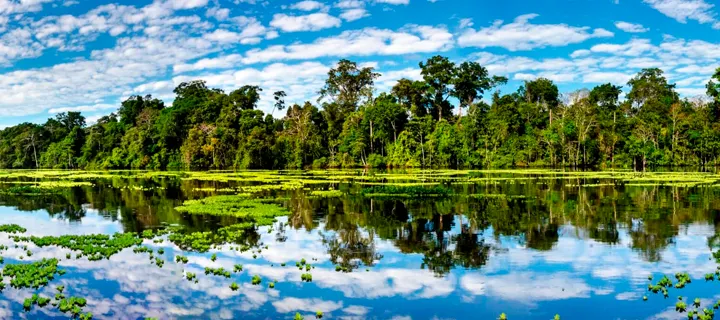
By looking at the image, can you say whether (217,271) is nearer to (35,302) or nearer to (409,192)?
(35,302)

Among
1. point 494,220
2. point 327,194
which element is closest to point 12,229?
point 327,194

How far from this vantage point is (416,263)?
17000 millimetres

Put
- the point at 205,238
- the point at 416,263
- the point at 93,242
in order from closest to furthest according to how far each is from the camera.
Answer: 1. the point at 416,263
2. the point at 93,242
3. the point at 205,238

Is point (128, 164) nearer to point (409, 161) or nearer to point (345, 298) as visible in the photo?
point (409, 161)

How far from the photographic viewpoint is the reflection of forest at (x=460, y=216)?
19469 millimetres

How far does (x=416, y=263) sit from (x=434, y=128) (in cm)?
7787

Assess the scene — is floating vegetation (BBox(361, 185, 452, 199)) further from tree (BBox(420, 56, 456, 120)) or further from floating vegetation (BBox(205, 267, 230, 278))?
tree (BBox(420, 56, 456, 120))

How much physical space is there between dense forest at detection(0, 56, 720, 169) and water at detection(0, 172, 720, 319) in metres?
58.0

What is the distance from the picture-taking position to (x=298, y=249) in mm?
19453

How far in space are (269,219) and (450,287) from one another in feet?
45.0

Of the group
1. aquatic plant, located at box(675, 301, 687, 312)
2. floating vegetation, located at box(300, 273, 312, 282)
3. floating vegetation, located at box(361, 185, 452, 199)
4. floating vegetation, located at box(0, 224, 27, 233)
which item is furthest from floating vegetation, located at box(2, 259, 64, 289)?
floating vegetation, located at box(361, 185, 452, 199)

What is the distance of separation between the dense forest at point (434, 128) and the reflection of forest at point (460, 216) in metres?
47.9

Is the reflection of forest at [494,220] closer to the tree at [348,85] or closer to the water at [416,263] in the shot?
the water at [416,263]

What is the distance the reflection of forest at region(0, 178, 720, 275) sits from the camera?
19.5m
